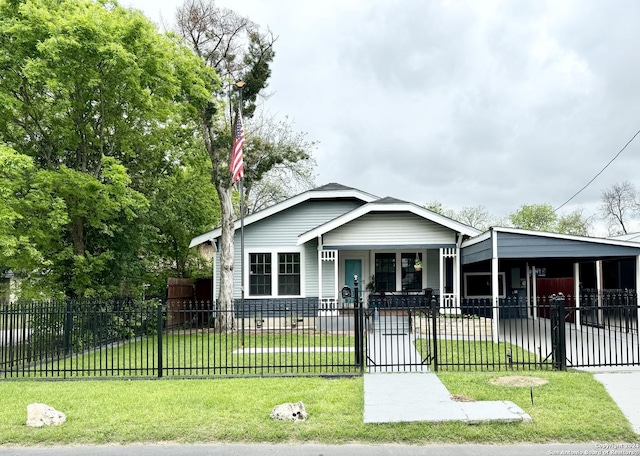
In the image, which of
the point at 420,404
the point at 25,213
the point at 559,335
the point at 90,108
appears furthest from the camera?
the point at 90,108

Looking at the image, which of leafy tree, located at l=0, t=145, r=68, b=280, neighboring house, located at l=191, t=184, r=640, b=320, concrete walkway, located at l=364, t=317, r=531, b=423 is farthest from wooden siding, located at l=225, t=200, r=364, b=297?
concrete walkway, located at l=364, t=317, r=531, b=423

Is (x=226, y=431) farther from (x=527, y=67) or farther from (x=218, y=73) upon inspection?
(x=527, y=67)

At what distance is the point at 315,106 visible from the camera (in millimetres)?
28828

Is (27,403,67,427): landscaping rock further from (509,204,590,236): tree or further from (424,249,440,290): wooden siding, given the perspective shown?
(509,204,590,236): tree

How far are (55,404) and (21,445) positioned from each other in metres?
1.56

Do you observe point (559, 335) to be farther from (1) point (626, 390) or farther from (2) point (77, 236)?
(2) point (77, 236)

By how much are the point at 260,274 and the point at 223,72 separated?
8.22 m

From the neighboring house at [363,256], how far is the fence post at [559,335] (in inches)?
293

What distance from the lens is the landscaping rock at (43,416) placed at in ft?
21.5

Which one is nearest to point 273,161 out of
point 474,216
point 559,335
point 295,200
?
point 295,200

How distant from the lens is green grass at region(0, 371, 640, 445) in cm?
612

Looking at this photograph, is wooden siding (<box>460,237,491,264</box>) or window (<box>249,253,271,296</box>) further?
window (<box>249,253,271,296</box>)

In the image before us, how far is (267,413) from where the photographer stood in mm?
6945

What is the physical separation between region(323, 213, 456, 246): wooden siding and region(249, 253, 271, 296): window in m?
3.06
